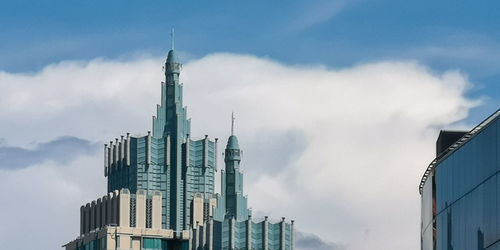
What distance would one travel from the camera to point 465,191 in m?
96.8

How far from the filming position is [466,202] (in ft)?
317

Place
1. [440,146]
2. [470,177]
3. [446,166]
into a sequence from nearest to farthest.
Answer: [470,177] < [446,166] < [440,146]

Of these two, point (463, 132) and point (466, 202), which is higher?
point (463, 132)

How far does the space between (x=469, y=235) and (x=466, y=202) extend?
212 cm

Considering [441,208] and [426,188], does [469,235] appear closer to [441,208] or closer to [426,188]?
[441,208]

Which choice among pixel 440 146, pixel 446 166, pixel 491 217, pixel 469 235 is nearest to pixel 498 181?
pixel 491 217

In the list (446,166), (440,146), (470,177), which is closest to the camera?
(470,177)

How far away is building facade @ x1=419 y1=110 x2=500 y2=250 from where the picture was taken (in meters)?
89.1

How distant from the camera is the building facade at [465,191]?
8912cm

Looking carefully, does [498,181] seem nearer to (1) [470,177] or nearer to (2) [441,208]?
(1) [470,177]

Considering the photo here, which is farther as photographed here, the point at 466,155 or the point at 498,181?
the point at 466,155

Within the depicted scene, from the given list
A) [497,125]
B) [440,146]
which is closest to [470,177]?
[497,125]

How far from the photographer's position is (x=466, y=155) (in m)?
96.0

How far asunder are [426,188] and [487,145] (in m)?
23.7
